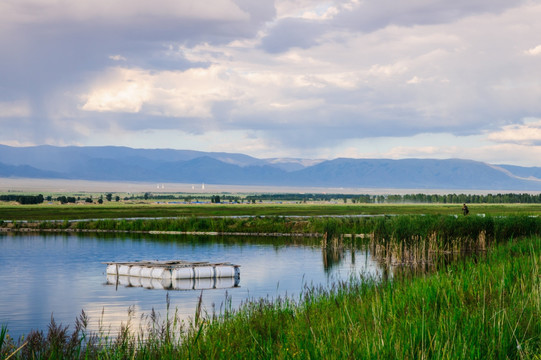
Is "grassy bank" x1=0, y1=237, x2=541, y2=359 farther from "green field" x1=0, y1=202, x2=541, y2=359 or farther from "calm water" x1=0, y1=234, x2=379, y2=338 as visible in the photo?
"calm water" x1=0, y1=234, x2=379, y2=338

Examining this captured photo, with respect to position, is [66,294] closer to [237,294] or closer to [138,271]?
[138,271]

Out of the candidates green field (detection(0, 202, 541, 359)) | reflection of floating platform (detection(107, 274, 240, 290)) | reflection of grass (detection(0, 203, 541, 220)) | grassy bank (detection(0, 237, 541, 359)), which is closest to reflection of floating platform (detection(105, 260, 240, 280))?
reflection of floating platform (detection(107, 274, 240, 290))

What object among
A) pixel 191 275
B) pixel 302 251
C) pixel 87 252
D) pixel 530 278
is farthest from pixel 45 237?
pixel 530 278

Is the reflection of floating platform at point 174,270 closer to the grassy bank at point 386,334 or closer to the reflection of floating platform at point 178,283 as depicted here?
the reflection of floating platform at point 178,283

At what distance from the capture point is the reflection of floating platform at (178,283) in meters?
31.0

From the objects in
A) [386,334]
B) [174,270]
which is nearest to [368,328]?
[386,334]

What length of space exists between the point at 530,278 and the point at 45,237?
48826 mm

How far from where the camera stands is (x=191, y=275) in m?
32.9

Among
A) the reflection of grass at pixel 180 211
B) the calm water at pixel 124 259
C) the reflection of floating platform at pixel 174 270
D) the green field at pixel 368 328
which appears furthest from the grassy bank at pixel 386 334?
the reflection of grass at pixel 180 211

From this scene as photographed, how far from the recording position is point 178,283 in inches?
1251

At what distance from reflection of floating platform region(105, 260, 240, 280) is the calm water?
2.58ft

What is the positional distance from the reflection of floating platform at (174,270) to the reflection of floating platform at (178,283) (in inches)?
9.5

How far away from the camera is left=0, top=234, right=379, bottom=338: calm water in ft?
83.4

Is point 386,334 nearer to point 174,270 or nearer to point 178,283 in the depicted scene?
point 178,283
